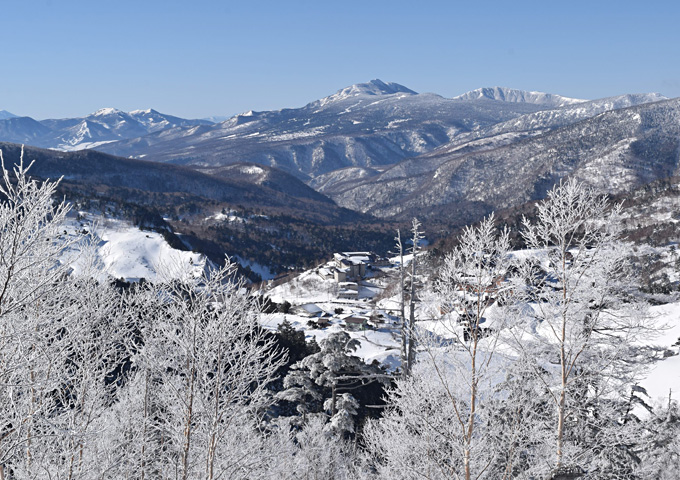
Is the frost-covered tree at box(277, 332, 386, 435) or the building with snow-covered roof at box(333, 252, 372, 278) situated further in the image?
the building with snow-covered roof at box(333, 252, 372, 278)

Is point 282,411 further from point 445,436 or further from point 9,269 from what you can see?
point 9,269

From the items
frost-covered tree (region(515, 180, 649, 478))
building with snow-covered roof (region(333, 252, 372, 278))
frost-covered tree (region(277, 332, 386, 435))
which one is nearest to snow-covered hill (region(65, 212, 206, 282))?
building with snow-covered roof (region(333, 252, 372, 278))

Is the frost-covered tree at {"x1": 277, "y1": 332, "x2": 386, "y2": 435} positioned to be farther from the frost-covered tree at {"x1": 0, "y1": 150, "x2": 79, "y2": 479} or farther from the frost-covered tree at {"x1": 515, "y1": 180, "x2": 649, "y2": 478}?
the frost-covered tree at {"x1": 0, "y1": 150, "x2": 79, "y2": 479}

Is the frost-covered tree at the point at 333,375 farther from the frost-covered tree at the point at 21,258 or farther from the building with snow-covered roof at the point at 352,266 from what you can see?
the building with snow-covered roof at the point at 352,266

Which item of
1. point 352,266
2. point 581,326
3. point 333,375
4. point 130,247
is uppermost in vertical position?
point 581,326

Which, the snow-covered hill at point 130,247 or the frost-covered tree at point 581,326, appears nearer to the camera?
the frost-covered tree at point 581,326

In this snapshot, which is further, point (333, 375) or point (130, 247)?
point (130, 247)

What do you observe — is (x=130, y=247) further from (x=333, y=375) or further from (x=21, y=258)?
(x=21, y=258)

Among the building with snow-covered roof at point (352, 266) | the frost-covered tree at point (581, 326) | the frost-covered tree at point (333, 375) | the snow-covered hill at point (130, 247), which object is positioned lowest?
the building with snow-covered roof at point (352, 266)

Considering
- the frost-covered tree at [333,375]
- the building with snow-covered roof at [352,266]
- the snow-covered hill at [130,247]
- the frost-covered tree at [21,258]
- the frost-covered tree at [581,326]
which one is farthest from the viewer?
the building with snow-covered roof at [352,266]

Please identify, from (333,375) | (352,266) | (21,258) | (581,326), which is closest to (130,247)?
(352,266)

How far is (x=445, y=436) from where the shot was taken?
906 centimetres

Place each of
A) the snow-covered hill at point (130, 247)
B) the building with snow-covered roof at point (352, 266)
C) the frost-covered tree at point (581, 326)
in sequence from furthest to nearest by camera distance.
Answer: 1. the building with snow-covered roof at point (352, 266)
2. the snow-covered hill at point (130, 247)
3. the frost-covered tree at point (581, 326)

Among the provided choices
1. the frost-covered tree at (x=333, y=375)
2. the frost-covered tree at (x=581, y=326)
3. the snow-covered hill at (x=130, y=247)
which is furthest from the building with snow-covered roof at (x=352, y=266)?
the frost-covered tree at (x=581, y=326)
